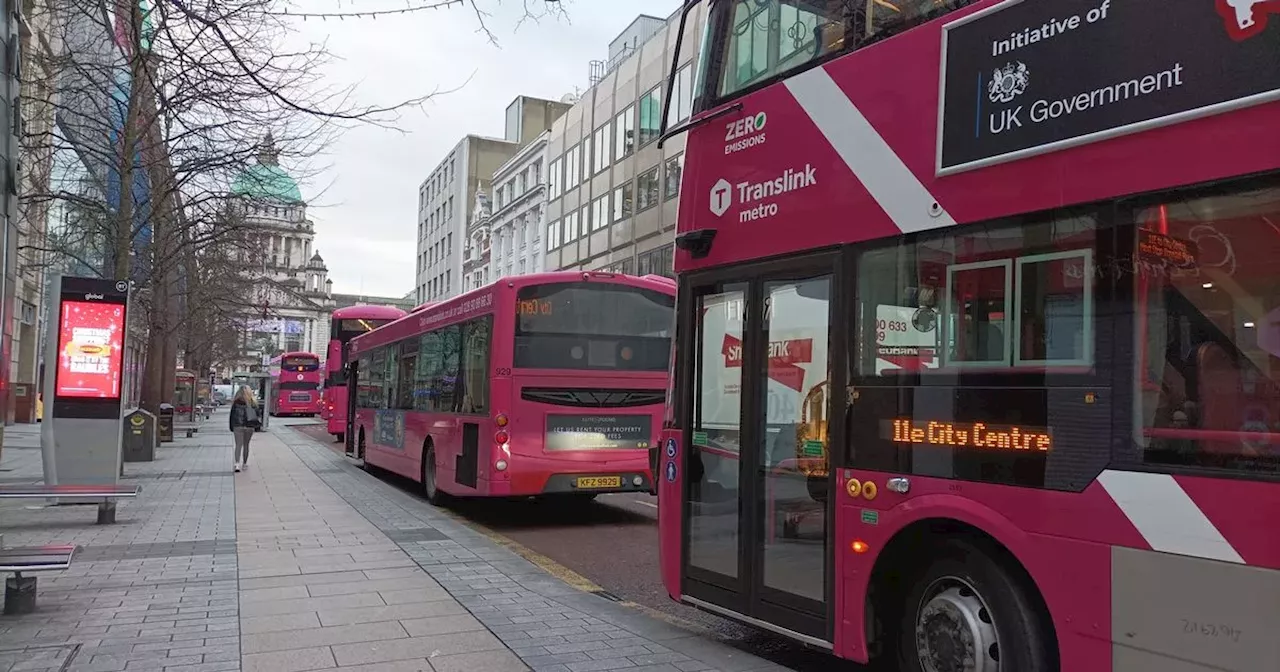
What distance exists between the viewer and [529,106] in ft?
202

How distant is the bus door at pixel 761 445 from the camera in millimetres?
4672

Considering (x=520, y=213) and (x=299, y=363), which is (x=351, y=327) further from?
(x=520, y=213)

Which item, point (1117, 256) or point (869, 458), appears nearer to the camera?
point (1117, 256)

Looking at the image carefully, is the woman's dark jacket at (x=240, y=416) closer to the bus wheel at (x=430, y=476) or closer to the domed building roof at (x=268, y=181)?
the domed building roof at (x=268, y=181)

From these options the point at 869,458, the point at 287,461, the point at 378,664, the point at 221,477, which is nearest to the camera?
the point at 869,458

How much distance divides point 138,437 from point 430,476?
836 cm

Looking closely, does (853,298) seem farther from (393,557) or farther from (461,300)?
(461,300)

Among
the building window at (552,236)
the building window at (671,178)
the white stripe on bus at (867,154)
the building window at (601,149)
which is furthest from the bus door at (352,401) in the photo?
the building window at (552,236)

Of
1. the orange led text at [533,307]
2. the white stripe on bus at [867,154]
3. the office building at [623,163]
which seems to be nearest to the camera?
the white stripe on bus at [867,154]

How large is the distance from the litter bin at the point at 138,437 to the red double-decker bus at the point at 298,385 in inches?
1279

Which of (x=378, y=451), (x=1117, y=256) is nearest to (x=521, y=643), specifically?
→ (x=1117, y=256)

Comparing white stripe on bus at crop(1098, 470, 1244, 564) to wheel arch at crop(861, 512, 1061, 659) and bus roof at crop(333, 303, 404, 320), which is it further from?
bus roof at crop(333, 303, 404, 320)

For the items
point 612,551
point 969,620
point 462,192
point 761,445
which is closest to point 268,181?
point 612,551

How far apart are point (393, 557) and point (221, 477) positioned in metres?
9.21
